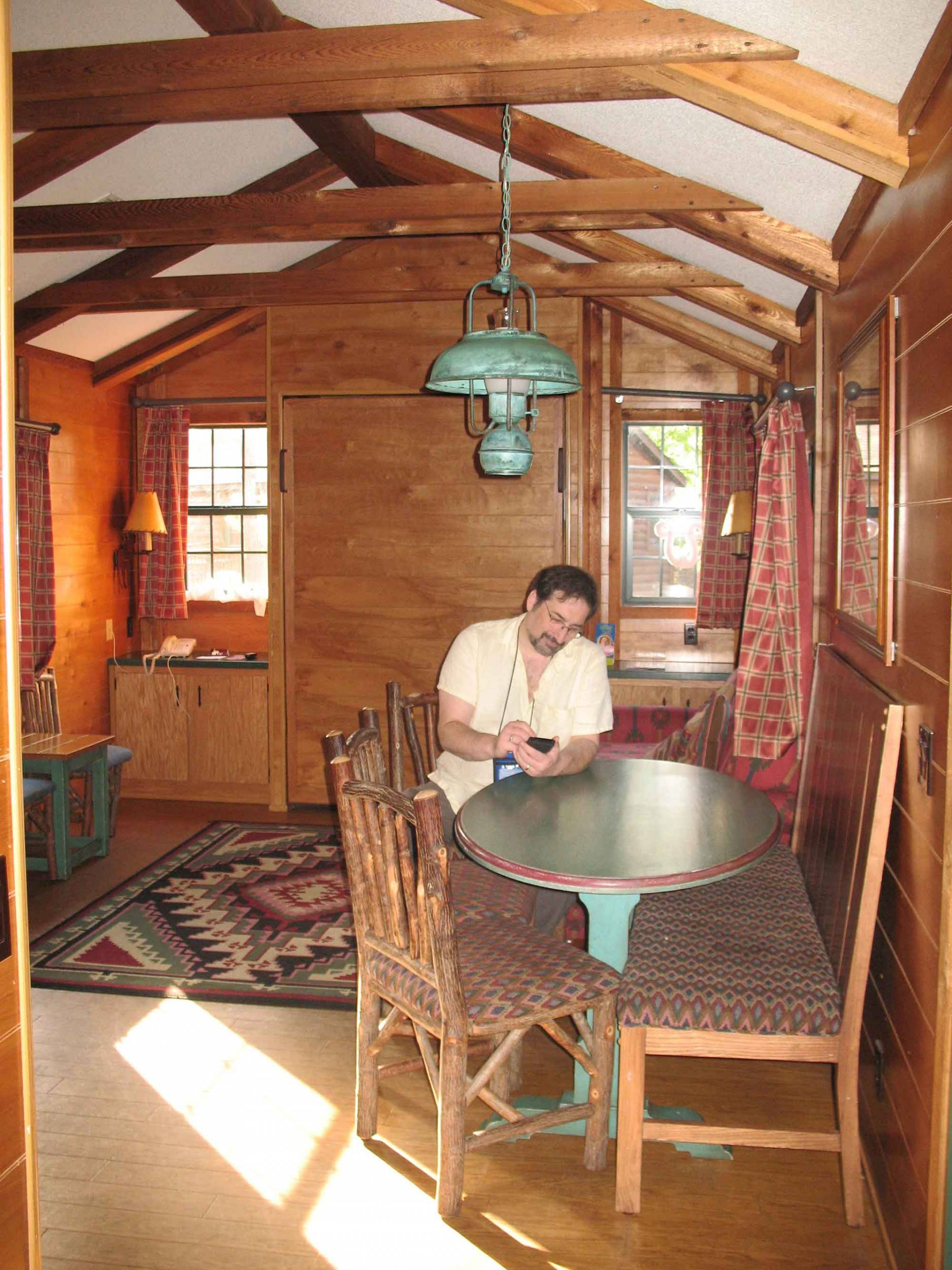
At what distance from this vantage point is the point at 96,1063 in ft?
9.89

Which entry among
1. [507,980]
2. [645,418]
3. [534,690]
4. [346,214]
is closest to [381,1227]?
[507,980]

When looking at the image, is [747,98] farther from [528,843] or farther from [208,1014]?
[208,1014]

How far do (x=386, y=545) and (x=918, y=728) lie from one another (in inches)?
150

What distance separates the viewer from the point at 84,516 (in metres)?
6.29

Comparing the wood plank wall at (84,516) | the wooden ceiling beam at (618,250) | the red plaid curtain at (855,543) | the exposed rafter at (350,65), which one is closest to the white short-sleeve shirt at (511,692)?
the red plaid curtain at (855,543)

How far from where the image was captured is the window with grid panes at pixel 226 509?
695 centimetres

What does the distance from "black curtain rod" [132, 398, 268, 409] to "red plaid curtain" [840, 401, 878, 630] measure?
4.46 m

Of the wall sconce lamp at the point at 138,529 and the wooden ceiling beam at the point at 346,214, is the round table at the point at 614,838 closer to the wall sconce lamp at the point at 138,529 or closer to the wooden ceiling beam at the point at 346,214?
the wooden ceiling beam at the point at 346,214

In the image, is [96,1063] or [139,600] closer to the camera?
[96,1063]

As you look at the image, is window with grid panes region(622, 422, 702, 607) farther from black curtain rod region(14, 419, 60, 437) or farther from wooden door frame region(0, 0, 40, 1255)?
wooden door frame region(0, 0, 40, 1255)

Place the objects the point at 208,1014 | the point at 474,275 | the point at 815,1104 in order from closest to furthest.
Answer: the point at 815,1104 < the point at 208,1014 < the point at 474,275

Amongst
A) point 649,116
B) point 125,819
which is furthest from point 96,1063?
point 649,116

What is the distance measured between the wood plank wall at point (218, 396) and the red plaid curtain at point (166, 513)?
145 millimetres

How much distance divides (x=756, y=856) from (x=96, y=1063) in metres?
1.97
